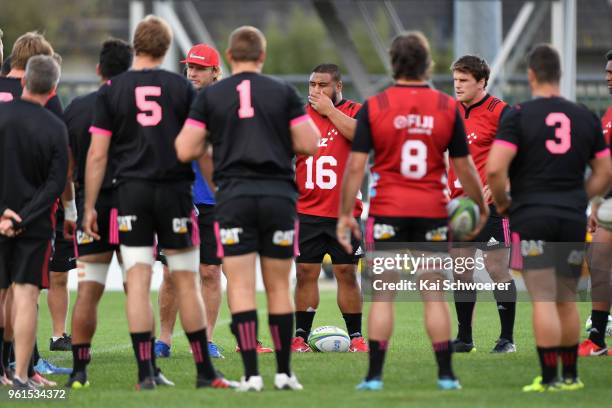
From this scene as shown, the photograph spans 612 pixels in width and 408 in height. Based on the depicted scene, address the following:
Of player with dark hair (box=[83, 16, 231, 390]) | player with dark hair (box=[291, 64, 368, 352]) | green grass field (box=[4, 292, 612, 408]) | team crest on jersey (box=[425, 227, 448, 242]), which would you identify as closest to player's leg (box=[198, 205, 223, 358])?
green grass field (box=[4, 292, 612, 408])

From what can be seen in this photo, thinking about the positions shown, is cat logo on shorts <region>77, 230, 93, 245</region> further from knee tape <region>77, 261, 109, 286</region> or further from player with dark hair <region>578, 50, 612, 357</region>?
player with dark hair <region>578, 50, 612, 357</region>

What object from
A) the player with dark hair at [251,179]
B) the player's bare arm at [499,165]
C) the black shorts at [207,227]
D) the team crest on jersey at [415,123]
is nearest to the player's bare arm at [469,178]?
the player's bare arm at [499,165]

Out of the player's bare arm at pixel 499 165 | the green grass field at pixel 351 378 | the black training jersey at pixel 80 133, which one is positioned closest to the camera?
the green grass field at pixel 351 378

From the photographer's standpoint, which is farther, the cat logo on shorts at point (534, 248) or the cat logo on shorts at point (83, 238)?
the cat logo on shorts at point (83, 238)

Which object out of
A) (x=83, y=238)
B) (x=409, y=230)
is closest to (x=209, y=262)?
(x=83, y=238)

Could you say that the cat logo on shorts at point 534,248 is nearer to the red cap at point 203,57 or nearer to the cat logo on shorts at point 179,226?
the cat logo on shorts at point 179,226

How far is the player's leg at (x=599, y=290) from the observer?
35.7ft

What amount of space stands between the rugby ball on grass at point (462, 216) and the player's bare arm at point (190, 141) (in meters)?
1.73

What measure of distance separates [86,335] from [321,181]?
3188 millimetres

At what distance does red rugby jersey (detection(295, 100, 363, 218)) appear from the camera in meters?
11.4

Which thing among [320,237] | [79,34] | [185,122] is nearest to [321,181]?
[320,237]

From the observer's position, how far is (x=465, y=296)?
11336mm

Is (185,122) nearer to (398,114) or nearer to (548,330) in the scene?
(398,114)

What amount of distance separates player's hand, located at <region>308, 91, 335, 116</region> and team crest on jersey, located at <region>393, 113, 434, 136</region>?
A: 269cm
